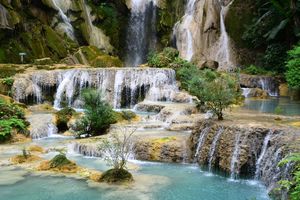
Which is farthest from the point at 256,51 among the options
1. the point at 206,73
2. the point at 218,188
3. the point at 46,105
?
the point at 218,188

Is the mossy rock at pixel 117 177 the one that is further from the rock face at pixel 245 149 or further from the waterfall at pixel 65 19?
the waterfall at pixel 65 19

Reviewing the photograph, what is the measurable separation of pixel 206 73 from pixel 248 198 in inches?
479

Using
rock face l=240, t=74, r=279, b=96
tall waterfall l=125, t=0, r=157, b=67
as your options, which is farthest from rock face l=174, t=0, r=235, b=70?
rock face l=240, t=74, r=279, b=96

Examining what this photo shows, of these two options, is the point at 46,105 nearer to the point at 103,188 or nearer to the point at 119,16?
the point at 103,188

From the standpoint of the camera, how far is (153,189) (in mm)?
10758

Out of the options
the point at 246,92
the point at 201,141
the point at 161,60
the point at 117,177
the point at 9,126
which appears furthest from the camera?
the point at 161,60


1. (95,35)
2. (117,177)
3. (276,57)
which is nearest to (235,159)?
(117,177)

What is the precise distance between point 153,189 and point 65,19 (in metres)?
25.0

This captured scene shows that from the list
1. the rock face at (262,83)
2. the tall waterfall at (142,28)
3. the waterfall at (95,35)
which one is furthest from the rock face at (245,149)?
the tall waterfall at (142,28)

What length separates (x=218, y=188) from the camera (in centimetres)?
1098

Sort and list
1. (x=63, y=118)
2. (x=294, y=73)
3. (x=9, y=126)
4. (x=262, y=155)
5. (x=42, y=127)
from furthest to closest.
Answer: (x=294, y=73) < (x=63, y=118) < (x=42, y=127) < (x=9, y=126) < (x=262, y=155)

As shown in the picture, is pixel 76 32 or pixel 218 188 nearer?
pixel 218 188

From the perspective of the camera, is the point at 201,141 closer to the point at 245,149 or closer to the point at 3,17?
the point at 245,149

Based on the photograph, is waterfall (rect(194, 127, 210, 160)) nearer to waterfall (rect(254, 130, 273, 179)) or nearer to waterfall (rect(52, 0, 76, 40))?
waterfall (rect(254, 130, 273, 179))
